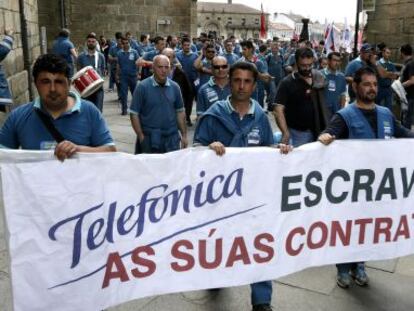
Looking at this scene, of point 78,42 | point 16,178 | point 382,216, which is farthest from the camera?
point 78,42

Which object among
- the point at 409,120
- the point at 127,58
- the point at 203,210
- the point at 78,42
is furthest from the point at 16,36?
the point at 78,42

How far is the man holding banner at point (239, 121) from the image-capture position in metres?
3.53

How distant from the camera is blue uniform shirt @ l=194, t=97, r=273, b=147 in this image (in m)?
3.57

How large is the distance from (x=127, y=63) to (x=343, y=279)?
965 centimetres

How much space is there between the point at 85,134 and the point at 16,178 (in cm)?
48

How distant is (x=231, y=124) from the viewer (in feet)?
11.6

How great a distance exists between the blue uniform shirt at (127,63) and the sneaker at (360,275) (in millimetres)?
9413

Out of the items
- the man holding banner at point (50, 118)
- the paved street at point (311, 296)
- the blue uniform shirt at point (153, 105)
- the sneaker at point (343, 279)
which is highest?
the man holding banner at point (50, 118)

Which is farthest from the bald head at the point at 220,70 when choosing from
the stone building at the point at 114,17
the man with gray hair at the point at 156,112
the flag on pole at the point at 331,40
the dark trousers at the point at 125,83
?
the stone building at the point at 114,17

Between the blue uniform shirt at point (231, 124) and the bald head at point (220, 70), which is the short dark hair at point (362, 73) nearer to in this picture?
the blue uniform shirt at point (231, 124)

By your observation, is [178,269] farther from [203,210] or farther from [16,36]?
[16,36]

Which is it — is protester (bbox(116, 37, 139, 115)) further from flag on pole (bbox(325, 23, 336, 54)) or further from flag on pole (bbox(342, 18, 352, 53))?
flag on pole (bbox(342, 18, 352, 53))

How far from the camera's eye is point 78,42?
23.7m

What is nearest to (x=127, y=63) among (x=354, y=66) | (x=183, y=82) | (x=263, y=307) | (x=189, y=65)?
(x=189, y=65)
